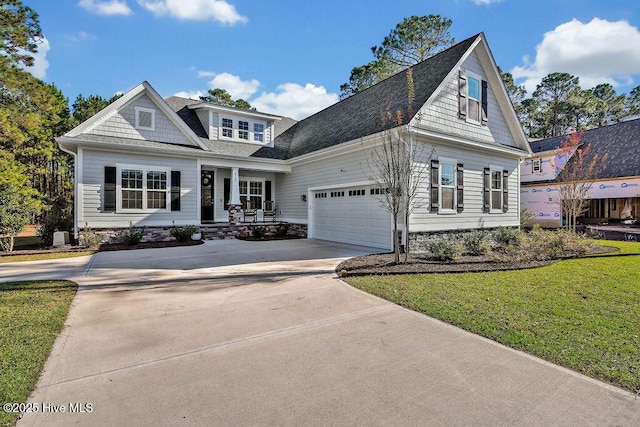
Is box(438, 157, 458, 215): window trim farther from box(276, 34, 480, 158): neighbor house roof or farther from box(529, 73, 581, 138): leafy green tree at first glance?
box(529, 73, 581, 138): leafy green tree

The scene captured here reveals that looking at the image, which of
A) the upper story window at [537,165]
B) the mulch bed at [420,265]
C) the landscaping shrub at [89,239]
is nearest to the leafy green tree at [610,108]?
the upper story window at [537,165]

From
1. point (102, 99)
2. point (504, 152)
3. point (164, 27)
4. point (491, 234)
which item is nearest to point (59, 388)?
point (164, 27)

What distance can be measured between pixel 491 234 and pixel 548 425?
12.1 meters

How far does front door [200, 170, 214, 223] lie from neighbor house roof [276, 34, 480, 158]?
4326 mm

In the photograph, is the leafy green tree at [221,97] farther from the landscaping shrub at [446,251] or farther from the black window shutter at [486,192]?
the landscaping shrub at [446,251]

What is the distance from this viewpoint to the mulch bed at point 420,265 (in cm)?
736

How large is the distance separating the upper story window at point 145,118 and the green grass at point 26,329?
8.75 meters

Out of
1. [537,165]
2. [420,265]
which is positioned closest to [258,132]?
[420,265]

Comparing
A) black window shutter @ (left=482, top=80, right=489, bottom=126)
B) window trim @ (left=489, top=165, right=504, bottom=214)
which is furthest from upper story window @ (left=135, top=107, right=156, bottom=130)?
window trim @ (left=489, top=165, right=504, bottom=214)

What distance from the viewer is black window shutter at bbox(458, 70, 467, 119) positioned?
475 inches

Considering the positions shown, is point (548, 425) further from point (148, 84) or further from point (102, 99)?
point (102, 99)

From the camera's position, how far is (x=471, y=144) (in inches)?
476

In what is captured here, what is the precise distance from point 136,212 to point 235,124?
22.0 ft

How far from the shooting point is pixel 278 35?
12.1 metres
